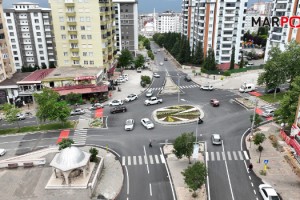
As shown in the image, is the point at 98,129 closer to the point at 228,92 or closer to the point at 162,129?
the point at 162,129

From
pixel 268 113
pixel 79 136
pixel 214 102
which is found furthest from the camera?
pixel 214 102

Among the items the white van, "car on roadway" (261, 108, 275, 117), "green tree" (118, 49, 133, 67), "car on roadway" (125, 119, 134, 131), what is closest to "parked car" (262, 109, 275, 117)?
"car on roadway" (261, 108, 275, 117)

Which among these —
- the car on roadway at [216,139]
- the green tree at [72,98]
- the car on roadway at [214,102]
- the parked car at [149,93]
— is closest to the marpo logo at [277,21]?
the car on roadway at [214,102]

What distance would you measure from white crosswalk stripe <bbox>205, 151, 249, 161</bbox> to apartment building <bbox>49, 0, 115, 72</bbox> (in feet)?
172

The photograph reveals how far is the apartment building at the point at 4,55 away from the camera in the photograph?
7775 cm

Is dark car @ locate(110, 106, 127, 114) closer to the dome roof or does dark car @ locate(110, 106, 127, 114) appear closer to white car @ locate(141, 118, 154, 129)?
white car @ locate(141, 118, 154, 129)

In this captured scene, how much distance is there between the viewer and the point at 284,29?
95500 mm

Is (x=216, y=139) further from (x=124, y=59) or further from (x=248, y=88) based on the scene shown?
(x=124, y=59)

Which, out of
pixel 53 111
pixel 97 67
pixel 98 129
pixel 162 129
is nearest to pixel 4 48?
pixel 97 67

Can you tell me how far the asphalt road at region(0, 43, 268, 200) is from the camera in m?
37.9

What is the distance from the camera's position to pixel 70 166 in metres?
37.5

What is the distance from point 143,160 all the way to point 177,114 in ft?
65.9

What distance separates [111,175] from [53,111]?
2066 cm

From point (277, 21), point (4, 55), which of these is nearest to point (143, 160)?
point (277, 21)
